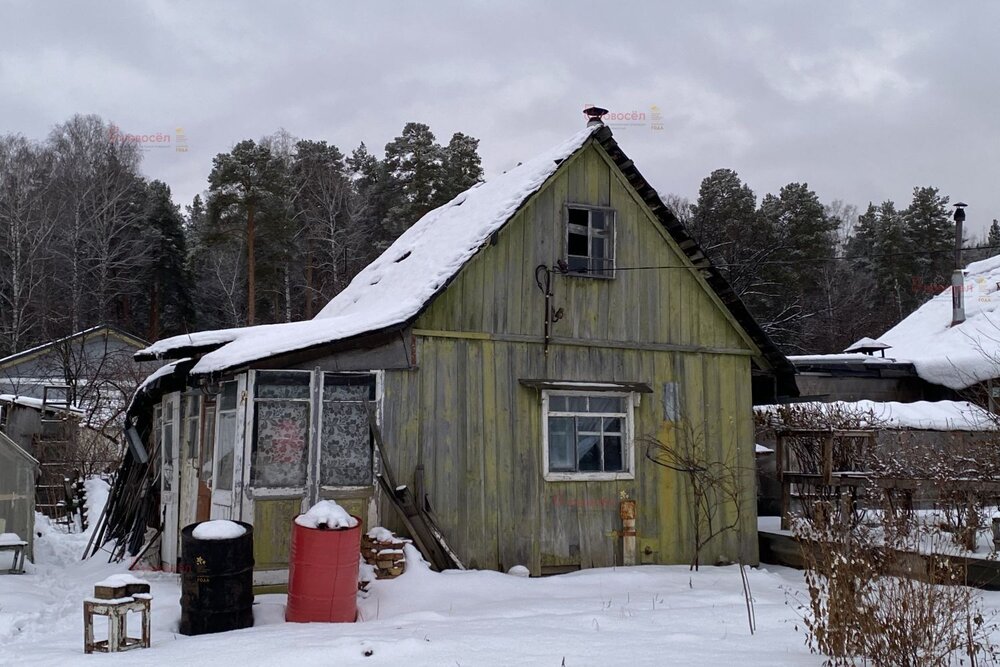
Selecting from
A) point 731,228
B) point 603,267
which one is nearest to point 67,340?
point 603,267

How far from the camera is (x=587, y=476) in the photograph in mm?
11648

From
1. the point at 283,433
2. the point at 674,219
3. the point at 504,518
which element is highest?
the point at 674,219

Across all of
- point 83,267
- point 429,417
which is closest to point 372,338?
point 429,417

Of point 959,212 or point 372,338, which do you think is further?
point 959,212

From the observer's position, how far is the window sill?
11.4 m

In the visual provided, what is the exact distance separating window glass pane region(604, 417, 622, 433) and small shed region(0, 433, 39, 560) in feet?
28.0

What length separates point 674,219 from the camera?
12.4 m

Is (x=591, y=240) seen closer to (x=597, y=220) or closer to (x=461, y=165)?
(x=597, y=220)

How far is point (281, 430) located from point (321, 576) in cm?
215

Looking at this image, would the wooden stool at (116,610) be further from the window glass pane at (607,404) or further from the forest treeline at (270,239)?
the forest treeline at (270,239)

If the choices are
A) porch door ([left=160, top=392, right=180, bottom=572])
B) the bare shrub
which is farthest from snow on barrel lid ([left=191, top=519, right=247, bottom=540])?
the bare shrub

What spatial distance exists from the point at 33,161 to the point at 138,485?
107ft

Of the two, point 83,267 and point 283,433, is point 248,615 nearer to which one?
point 283,433

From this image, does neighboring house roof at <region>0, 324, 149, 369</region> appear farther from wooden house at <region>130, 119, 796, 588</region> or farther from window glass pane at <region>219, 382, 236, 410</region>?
window glass pane at <region>219, 382, 236, 410</region>
